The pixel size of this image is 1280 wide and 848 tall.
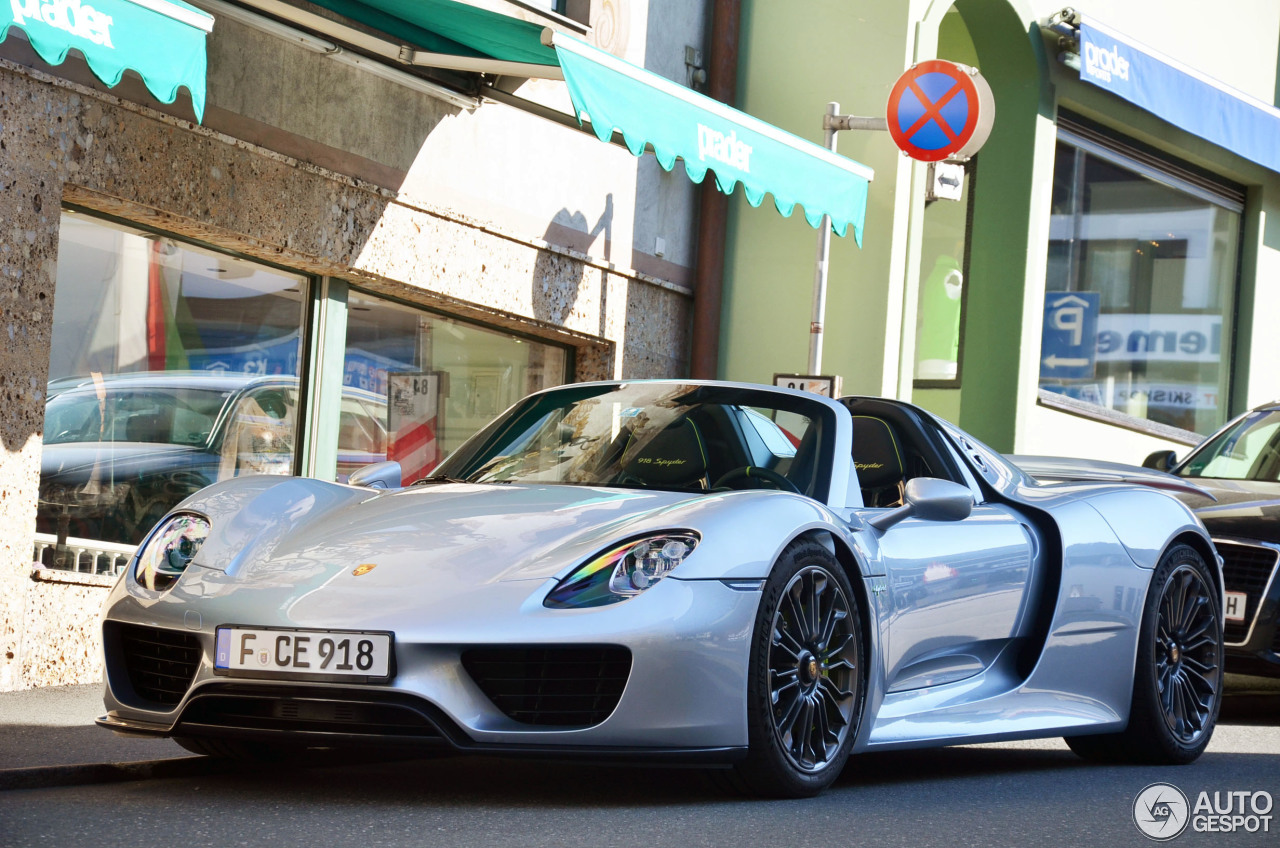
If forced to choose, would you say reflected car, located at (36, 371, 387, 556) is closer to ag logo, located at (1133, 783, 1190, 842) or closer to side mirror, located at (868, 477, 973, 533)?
side mirror, located at (868, 477, 973, 533)

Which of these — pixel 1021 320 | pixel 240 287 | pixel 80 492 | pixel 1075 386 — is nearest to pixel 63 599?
pixel 80 492

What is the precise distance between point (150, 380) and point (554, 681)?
477cm

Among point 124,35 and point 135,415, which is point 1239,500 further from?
point 124,35

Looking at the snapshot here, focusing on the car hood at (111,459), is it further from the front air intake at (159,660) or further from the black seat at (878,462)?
the black seat at (878,462)

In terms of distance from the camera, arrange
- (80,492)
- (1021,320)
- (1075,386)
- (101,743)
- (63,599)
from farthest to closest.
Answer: (1075,386)
(1021,320)
(80,492)
(63,599)
(101,743)

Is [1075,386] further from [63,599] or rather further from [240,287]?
[63,599]

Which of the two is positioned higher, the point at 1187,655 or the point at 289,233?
the point at 289,233

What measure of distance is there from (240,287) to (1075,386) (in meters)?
9.24

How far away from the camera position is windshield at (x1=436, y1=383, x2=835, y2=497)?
5098 millimetres

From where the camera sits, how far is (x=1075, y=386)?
51.1 feet

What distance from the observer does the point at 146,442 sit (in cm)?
814

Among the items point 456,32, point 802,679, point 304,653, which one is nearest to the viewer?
point 304,653

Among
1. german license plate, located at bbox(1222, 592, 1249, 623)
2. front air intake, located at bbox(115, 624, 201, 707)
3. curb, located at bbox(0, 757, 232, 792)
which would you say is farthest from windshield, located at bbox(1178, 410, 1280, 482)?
front air intake, located at bbox(115, 624, 201, 707)

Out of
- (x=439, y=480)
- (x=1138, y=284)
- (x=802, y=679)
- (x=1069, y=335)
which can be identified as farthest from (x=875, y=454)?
(x=1138, y=284)
